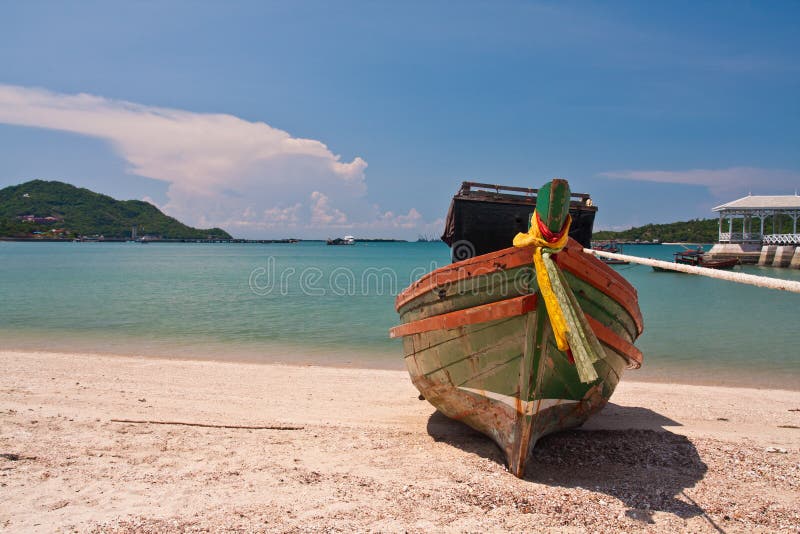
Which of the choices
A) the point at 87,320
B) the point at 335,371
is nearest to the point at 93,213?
the point at 87,320

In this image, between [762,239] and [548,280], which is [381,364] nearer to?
[548,280]

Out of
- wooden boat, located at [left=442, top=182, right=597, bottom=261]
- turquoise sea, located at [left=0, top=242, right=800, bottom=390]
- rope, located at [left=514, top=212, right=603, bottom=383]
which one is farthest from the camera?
turquoise sea, located at [left=0, top=242, right=800, bottom=390]

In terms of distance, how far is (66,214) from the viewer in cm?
17450

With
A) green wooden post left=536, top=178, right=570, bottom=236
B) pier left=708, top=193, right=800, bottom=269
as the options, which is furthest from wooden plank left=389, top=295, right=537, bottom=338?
pier left=708, top=193, right=800, bottom=269

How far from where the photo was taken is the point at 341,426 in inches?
240

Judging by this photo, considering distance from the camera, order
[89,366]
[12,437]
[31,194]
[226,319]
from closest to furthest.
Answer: [12,437], [89,366], [226,319], [31,194]

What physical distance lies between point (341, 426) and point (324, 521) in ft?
7.92

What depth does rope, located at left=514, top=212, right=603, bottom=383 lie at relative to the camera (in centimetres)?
394

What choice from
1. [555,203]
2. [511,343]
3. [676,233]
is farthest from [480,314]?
[676,233]

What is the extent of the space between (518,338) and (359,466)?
2.05 meters

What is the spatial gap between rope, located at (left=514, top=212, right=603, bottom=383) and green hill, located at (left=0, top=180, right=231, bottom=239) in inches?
A: 7399

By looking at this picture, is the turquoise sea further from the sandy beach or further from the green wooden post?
the green wooden post

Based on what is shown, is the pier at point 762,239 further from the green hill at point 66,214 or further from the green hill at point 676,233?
the green hill at point 66,214

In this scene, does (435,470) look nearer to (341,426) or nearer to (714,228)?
(341,426)
